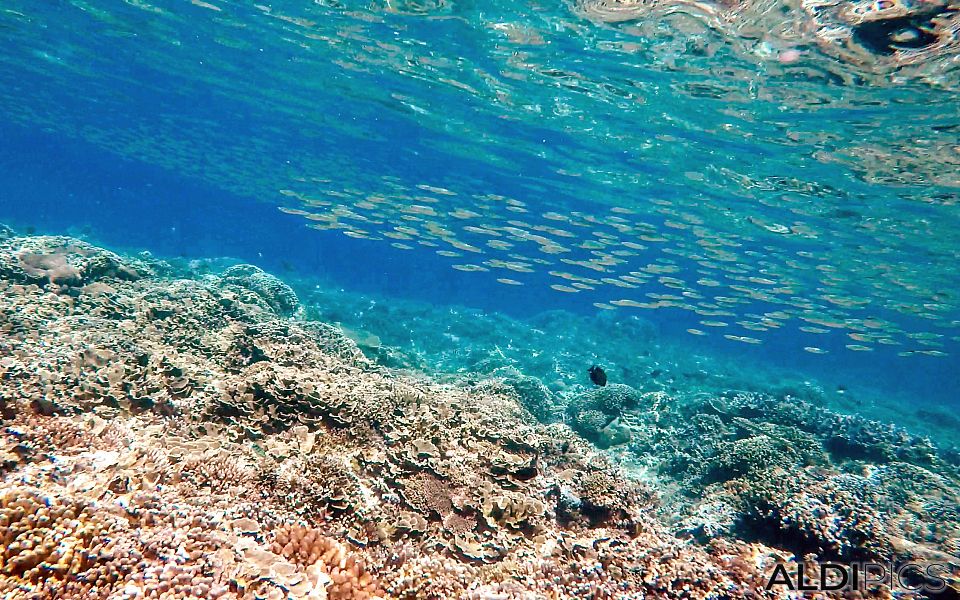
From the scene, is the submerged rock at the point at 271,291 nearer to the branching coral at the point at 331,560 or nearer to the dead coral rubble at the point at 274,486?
the dead coral rubble at the point at 274,486

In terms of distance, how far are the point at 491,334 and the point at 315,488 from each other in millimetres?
20672

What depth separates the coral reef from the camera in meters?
3.15

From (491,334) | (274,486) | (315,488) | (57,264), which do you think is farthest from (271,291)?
→ (491,334)

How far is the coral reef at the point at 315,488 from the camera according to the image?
315cm

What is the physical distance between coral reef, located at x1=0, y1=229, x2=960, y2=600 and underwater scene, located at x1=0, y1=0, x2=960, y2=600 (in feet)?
0.12

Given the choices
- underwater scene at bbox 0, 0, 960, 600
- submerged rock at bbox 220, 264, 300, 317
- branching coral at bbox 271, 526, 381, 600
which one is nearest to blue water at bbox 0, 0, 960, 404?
underwater scene at bbox 0, 0, 960, 600

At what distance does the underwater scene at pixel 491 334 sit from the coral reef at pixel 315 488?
0.04 m

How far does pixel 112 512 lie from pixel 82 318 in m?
6.31

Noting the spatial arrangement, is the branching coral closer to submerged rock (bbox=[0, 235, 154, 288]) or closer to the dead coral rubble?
the dead coral rubble

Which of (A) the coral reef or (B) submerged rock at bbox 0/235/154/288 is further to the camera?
(B) submerged rock at bbox 0/235/154/288

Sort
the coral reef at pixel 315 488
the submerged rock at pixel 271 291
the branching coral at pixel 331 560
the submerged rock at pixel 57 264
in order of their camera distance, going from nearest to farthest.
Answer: the coral reef at pixel 315 488 → the branching coral at pixel 331 560 → the submerged rock at pixel 57 264 → the submerged rock at pixel 271 291

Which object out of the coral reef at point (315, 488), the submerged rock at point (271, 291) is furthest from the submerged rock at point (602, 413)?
the submerged rock at point (271, 291)

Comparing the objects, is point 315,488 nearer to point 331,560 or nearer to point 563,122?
point 331,560

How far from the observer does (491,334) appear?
2483 centimetres
